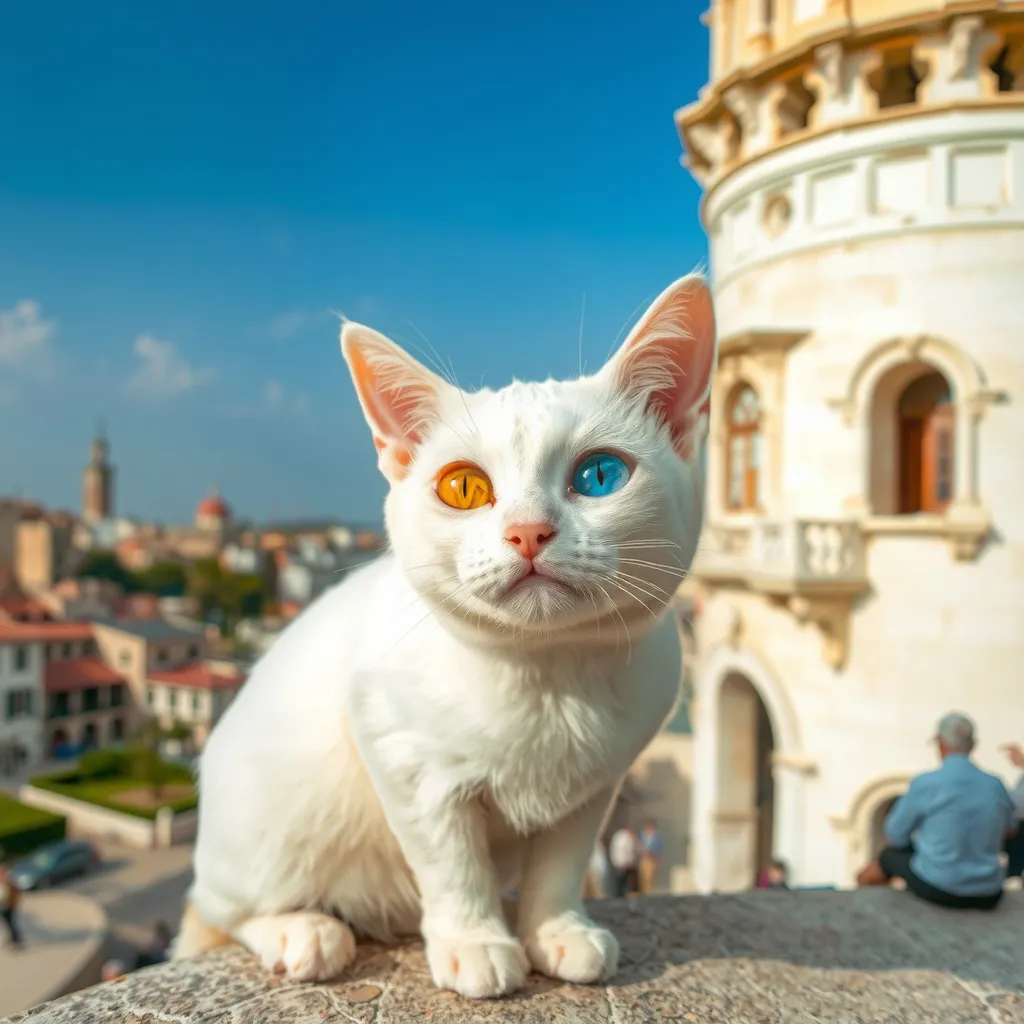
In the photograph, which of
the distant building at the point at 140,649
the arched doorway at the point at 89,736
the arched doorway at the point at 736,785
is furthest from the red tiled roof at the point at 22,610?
the arched doorway at the point at 736,785

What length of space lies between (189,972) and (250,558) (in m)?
80.5

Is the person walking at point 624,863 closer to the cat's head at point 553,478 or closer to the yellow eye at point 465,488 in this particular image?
the cat's head at point 553,478

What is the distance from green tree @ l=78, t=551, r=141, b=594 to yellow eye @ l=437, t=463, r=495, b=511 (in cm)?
7029

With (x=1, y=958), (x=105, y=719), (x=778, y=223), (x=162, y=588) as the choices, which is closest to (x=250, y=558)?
(x=162, y=588)

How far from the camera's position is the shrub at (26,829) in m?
21.4

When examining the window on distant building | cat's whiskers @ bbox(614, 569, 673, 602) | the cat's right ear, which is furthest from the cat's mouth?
the window on distant building

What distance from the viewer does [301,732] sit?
79.7 inches

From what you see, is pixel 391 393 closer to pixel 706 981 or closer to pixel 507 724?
pixel 507 724

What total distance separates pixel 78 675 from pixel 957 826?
4084cm

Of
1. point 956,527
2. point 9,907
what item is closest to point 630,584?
point 956,527

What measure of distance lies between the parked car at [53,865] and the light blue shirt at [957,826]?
67.4 ft

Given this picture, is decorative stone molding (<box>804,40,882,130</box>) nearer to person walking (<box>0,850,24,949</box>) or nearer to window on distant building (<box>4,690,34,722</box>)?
person walking (<box>0,850,24,949</box>)

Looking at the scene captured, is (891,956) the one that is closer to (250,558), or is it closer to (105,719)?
(105,719)

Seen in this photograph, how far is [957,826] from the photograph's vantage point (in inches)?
115
